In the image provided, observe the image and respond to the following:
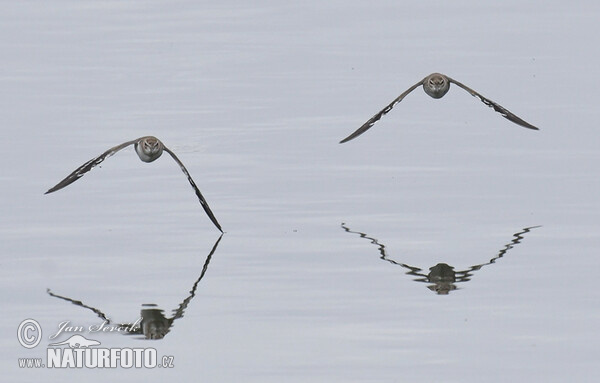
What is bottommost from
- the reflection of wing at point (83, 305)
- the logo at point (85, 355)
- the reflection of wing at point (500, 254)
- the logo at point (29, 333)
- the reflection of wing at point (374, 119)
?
the logo at point (85, 355)

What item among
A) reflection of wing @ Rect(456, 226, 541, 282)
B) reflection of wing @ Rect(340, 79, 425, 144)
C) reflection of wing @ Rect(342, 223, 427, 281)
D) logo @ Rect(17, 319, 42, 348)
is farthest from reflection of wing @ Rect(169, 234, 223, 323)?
reflection of wing @ Rect(340, 79, 425, 144)

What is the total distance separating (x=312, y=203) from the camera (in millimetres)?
25250

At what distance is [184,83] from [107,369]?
20947 mm

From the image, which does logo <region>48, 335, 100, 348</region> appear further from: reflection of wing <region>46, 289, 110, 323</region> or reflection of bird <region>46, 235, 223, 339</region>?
reflection of wing <region>46, 289, 110, 323</region>

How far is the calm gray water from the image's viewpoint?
58.6 ft

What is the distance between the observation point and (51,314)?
19.0m

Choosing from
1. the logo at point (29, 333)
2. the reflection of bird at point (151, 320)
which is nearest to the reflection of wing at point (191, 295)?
the reflection of bird at point (151, 320)

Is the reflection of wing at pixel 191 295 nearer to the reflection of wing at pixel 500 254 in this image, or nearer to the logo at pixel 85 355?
the logo at pixel 85 355

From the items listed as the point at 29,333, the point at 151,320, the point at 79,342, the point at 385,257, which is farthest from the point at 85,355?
the point at 385,257

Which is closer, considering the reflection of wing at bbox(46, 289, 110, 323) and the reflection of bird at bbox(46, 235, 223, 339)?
the reflection of bird at bbox(46, 235, 223, 339)

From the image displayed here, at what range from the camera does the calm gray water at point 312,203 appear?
17.9m

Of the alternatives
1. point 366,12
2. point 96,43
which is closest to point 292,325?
point 96,43

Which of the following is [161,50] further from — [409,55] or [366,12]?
[366,12]

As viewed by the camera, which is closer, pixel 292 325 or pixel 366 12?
pixel 292 325
